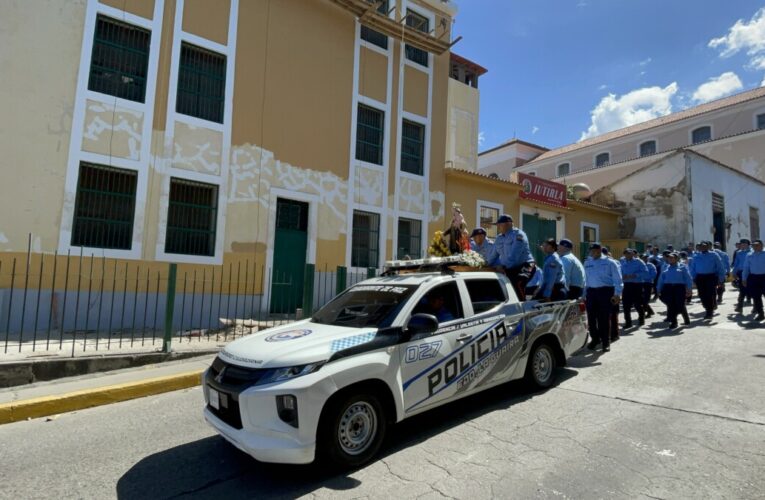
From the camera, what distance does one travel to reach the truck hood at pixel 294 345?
3.39 meters

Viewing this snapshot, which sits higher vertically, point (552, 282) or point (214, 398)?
point (552, 282)

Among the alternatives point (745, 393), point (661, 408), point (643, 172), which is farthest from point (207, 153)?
point (643, 172)

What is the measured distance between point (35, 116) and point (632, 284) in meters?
12.9

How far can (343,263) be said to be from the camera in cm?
1247

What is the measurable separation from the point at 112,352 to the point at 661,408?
24.1ft

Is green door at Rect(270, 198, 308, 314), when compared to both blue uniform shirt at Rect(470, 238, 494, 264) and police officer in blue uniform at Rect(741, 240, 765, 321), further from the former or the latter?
police officer in blue uniform at Rect(741, 240, 765, 321)

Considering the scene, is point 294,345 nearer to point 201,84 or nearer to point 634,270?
point 634,270

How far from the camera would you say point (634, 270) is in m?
9.73

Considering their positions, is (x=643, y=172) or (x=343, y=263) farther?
(x=643, y=172)

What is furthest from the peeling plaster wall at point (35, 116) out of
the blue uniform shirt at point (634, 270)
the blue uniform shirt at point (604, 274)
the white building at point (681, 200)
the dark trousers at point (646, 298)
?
the white building at point (681, 200)

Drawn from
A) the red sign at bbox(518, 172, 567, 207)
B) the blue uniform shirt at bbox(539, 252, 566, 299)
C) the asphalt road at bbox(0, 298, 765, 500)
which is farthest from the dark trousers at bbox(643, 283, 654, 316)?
the red sign at bbox(518, 172, 567, 207)

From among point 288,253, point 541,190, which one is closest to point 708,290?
point 541,190

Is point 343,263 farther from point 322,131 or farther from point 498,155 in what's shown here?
point 498,155

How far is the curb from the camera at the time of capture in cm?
484
